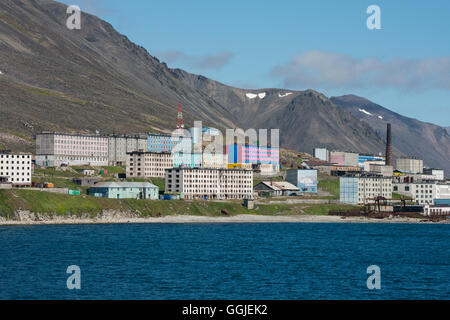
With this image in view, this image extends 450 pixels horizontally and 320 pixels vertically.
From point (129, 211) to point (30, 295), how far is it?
109141mm

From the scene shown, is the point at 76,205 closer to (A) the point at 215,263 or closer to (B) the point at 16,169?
(B) the point at 16,169

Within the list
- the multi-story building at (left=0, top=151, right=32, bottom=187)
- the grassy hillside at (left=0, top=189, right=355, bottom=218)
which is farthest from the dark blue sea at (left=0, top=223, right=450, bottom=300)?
the multi-story building at (left=0, top=151, right=32, bottom=187)

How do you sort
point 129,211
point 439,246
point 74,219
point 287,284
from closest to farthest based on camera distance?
point 287,284 → point 439,246 → point 74,219 → point 129,211

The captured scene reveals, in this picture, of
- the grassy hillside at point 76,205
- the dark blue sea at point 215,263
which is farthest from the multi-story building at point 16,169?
the dark blue sea at point 215,263

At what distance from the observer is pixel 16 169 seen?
641 ft

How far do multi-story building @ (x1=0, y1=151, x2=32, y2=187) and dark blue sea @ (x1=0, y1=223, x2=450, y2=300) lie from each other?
40.1 metres

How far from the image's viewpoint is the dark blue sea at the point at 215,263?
79.1 meters

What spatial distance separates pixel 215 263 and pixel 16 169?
105834 mm

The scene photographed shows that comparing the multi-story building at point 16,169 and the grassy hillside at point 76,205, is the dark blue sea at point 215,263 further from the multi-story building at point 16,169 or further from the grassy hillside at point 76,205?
the multi-story building at point 16,169

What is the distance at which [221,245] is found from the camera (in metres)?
130

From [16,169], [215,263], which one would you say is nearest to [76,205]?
[16,169]

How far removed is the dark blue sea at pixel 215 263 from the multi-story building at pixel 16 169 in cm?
4005

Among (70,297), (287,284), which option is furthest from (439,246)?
(70,297)
